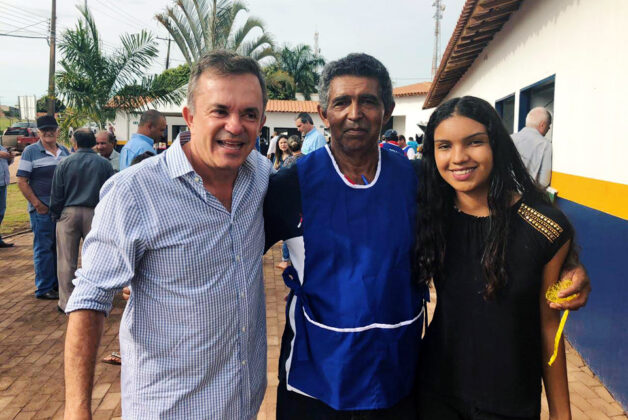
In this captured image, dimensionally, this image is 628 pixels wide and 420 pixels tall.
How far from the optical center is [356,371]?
67.6 inches

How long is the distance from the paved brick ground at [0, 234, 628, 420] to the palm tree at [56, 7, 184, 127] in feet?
19.2

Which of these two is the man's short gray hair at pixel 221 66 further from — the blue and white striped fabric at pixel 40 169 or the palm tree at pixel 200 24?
the palm tree at pixel 200 24

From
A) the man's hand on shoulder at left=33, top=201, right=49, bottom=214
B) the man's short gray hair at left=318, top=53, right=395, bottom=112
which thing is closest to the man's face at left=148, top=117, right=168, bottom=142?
the man's hand on shoulder at left=33, top=201, right=49, bottom=214

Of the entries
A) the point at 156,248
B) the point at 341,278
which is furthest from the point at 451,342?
the point at 156,248

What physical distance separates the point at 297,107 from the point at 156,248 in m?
27.0

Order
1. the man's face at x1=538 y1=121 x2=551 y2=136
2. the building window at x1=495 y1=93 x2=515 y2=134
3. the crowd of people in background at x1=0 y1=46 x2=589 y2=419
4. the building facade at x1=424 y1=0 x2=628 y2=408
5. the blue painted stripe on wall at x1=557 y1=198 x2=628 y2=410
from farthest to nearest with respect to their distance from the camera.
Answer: the building window at x1=495 y1=93 x2=515 y2=134
the man's face at x1=538 y1=121 x2=551 y2=136
the building facade at x1=424 y1=0 x2=628 y2=408
the blue painted stripe on wall at x1=557 y1=198 x2=628 y2=410
the crowd of people in background at x1=0 y1=46 x2=589 y2=419

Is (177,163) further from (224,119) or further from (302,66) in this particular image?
(302,66)

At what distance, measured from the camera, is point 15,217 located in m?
11.1

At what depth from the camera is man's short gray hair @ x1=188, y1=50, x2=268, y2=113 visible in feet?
5.47

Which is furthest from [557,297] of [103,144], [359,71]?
[103,144]

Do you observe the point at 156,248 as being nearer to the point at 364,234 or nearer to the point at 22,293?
the point at 364,234

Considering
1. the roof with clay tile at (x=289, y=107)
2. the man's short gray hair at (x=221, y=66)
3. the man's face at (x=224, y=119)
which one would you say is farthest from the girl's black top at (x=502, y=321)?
the roof with clay tile at (x=289, y=107)

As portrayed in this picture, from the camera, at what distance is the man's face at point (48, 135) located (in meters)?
5.55

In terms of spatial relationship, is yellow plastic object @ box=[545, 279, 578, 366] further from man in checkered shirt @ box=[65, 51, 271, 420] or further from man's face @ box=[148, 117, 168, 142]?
man's face @ box=[148, 117, 168, 142]
